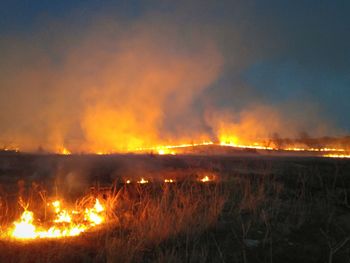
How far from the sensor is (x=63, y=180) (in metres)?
19.0

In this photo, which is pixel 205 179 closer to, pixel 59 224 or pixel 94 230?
pixel 94 230

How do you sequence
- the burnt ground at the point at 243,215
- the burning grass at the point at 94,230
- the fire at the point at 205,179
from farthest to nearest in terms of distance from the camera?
the fire at the point at 205,179
the burnt ground at the point at 243,215
the burning grass at the point at 94,230

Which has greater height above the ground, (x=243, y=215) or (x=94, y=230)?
(x=94, y=230)

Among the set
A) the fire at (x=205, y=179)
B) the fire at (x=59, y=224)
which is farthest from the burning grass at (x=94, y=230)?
the fire at (x=205, y=179)

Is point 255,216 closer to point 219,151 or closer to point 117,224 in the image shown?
point 117,224

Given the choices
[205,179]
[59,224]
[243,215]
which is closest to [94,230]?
[59,224]

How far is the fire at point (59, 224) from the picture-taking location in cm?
913

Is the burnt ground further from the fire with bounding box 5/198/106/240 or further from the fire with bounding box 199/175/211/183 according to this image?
the fire with bounding box 5/198/106/240

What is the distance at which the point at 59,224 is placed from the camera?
952 centimetres

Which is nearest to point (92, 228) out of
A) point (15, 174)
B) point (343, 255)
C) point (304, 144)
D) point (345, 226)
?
point (343, 255)

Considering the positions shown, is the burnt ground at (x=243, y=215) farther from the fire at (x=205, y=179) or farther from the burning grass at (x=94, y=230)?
the fire at (x=205, y=179)

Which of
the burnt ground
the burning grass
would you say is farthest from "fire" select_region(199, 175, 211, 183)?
the burning grass

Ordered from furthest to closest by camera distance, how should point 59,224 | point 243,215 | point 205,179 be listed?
point 205,179 < point 243,215 < point 59,224

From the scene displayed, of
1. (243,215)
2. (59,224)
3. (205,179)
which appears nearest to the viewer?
(59,224)
